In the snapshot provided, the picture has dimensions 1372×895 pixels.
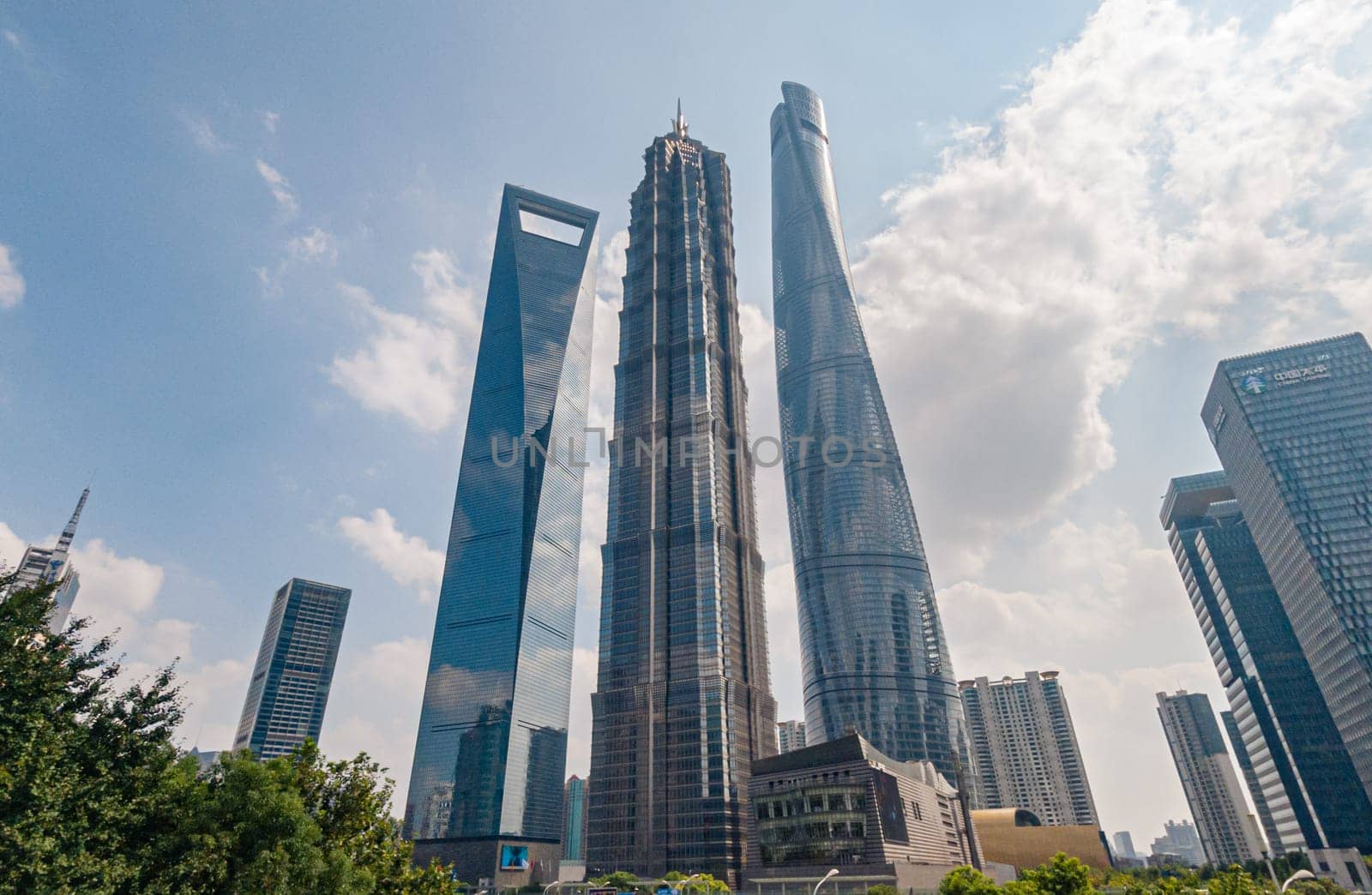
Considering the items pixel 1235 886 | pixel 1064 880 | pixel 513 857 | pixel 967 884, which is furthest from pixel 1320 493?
pixel 513 857

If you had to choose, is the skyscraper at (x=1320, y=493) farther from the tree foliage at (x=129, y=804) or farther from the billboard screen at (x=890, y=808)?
the tree foliage at (x=129, y=804)

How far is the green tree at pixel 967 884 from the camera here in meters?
50.9

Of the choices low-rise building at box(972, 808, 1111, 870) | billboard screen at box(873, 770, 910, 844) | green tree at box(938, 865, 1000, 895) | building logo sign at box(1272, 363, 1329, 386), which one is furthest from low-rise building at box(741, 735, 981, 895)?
building logo sign at box(1272, 363, 1329, 386)

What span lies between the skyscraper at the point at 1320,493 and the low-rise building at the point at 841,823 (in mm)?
101745

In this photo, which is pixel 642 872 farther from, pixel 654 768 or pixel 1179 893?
pixel 1179 893

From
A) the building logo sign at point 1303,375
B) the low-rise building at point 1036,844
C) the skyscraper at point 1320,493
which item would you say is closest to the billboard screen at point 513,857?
the low-rise building at point 1036,844

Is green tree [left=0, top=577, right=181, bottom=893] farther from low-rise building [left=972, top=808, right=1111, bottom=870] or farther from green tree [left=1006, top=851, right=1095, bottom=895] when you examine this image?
low-rise building [left=972, top=808, right=1111, bottom=870]

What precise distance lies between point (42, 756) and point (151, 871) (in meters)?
6.87

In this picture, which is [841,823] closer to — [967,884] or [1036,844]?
[967,884]

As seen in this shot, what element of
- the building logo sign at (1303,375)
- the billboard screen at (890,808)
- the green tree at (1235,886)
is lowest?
the green tree at (1235,886)

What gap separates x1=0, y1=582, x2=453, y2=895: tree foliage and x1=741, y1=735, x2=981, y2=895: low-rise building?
8272 centimetres

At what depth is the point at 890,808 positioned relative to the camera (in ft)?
369

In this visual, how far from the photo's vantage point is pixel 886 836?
356 feet

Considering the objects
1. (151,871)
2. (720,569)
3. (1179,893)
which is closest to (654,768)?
(720,569)
